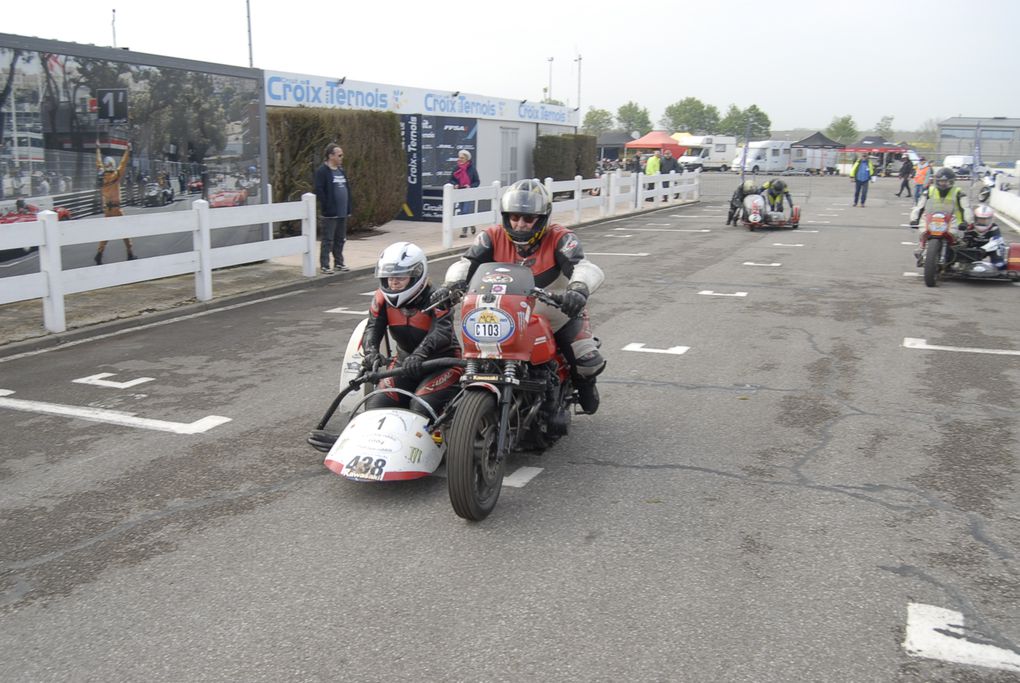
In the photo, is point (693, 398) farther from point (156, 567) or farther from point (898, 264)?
point (898, 264)

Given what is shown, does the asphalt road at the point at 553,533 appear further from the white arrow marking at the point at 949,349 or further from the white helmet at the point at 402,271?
the white helmet at the point at 402,271

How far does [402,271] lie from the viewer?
5688mm

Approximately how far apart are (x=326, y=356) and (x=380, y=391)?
3369mm

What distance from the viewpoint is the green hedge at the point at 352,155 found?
58.9 feet

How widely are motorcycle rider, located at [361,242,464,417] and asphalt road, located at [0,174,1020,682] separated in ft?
1.81

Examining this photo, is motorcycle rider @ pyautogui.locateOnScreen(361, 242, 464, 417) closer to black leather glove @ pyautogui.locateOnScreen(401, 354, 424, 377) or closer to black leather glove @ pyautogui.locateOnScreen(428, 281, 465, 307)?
black leather glove @ pyautogui.locateOnScreen(401, 354, 424, 377)

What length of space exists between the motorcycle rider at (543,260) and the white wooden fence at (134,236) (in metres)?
5.49

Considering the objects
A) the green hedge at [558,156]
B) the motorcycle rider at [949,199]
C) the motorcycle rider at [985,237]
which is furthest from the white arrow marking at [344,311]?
the green hedge at [558,156]

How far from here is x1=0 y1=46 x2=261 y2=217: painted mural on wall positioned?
1111cm

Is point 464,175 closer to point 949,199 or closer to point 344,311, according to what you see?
point 344,311

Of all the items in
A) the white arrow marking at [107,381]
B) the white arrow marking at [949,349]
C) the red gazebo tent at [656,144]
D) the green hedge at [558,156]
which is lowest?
the white arrow marking at [107,381]

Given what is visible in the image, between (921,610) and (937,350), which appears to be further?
(937,350)

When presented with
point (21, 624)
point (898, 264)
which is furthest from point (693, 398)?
point (898, 264)

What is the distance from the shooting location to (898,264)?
16000 mm
